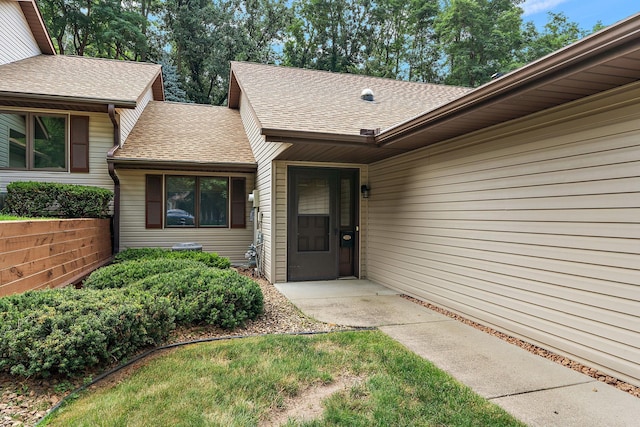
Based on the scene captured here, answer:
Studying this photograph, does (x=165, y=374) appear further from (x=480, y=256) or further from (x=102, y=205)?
(x=102, y=205)

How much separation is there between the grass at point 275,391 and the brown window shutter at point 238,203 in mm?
5292

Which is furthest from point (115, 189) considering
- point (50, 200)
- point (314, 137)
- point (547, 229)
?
point (547, 229)

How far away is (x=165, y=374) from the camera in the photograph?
287cm

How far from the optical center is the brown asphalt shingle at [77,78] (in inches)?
271

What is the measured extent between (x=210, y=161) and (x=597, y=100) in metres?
6.86

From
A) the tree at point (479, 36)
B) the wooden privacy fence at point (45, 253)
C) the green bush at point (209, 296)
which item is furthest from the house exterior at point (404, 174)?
the tree at point (479, 36)

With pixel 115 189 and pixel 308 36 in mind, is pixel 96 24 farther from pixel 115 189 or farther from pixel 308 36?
pixel 115 189

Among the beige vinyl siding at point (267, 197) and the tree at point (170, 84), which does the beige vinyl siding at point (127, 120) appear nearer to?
the beige vinyl siding at point (267, 197)

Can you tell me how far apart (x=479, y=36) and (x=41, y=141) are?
1961 centimetres

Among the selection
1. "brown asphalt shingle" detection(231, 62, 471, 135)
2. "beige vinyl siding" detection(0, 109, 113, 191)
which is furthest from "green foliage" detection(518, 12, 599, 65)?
"beige vinyl siding" detection(0, 109, 113, 191)

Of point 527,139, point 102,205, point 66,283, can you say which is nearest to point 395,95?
point 527,139

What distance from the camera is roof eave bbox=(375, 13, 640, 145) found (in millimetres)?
2225

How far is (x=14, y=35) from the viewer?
853 cm

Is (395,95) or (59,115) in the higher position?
(395,95)
